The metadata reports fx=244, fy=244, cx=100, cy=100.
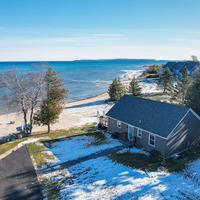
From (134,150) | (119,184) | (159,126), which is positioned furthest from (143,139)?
(119,184)

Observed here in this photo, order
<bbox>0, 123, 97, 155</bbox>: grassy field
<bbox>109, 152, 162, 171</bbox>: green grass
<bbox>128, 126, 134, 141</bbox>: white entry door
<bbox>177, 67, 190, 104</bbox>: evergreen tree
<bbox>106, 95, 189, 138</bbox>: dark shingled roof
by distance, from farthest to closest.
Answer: <bbox>177, 67, 190, 104</bbox>: evergreen tree, <bbox>0, 123, 97, 155</bbox>: grassy field, <bbox>128, 126, 134, 141</bbox>: white entry door, <bbox>106, 95, 189, 138</bbox>: dark shingled roof, <bbox>109, 152, 162, 171</bbox>: green grass

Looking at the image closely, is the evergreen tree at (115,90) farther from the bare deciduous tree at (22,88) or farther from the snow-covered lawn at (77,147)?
the snow-covered lawn at (77,147)

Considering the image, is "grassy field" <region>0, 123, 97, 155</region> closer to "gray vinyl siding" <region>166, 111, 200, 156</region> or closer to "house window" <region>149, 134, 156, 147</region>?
"house window" <region>149, 134, 156, 147</region>

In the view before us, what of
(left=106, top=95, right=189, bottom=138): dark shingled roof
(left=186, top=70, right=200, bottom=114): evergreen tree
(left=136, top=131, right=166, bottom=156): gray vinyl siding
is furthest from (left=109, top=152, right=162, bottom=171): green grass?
(left=186, top=70, right=200, bottom=114): evergreen tree

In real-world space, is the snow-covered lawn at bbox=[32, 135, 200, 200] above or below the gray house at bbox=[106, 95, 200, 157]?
below

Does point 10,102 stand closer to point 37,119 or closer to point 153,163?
point 37,119

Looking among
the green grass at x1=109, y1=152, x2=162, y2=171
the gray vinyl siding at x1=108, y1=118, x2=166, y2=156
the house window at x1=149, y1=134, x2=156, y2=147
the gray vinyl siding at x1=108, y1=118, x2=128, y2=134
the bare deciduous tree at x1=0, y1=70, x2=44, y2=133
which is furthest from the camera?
the bare deciduous tree at x1=0, y1=70, x2=44, y2=133

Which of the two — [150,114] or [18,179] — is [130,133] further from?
[18,179]
